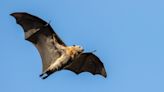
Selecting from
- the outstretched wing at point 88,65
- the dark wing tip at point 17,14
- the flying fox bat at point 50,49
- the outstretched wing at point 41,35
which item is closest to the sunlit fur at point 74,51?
the flying fox bat at point 50,49

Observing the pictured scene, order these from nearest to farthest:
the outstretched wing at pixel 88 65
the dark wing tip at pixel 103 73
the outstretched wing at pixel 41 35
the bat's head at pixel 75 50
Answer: the bat's head at pixel 75 50, the outstretched wing at pixel 41 35, the outstretched wing at pixel 88 65, the dark wing tip at pixel 103 73

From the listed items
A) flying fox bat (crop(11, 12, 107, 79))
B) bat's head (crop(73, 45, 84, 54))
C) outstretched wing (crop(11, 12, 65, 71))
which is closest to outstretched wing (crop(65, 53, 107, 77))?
flying fox bat (crop(11, 12, 107, 79))

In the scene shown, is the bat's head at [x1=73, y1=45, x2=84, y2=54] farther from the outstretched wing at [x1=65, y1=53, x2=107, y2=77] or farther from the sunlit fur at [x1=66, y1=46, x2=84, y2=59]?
the outstretched wing at [x1=65, y1=53, x2=107, y2=77]

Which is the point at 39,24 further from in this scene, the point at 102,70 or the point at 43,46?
the point at 102,70

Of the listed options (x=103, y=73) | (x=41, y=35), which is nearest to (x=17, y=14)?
(x=41, y=35)

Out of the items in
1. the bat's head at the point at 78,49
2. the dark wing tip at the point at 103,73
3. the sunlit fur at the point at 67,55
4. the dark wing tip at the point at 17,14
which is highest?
the dark wing tip at the point at 17,14

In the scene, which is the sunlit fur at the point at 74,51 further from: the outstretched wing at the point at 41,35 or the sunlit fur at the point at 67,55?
the outstretched wing at the point at 41,35

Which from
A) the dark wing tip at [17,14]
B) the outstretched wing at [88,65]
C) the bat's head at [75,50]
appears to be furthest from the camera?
the outstretched wing at [88,65]

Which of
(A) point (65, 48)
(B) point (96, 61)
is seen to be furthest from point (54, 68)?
(B) point (96, 61)
